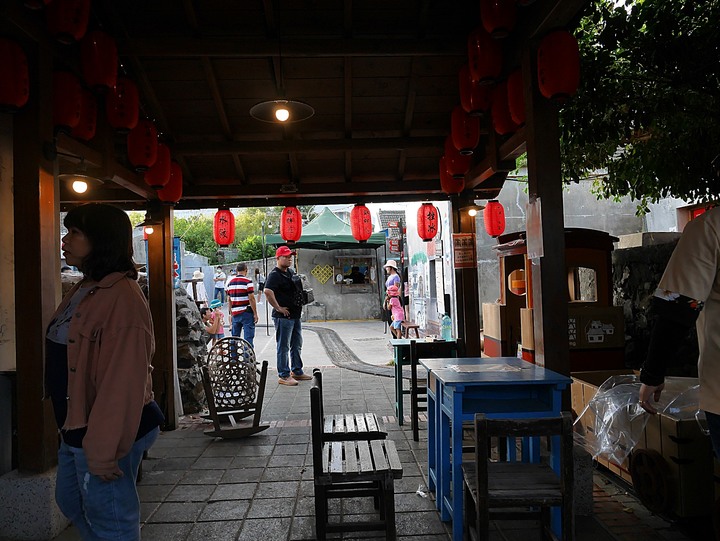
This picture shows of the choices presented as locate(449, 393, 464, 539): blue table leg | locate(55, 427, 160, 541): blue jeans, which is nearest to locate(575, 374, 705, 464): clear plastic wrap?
locate(449, 393, 464, 539): blue table leg

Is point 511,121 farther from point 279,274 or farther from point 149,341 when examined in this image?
point 279,274

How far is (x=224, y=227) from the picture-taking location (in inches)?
379

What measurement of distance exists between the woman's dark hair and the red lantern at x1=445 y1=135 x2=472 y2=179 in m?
5.23

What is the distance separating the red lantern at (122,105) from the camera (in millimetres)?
5297

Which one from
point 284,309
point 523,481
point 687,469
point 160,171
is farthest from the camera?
point 284,309

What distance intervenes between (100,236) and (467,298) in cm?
615

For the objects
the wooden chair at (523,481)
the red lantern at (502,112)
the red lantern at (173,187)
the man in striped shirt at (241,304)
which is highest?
the red lantern at (502,112)

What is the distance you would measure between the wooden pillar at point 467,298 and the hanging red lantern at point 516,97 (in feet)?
10.2

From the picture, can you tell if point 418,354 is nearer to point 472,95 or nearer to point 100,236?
point 472,95

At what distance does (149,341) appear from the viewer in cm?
253

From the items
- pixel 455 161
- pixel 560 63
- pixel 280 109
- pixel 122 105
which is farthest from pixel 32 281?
pixel 455 161

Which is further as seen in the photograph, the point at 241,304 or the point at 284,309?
the point at 241,304

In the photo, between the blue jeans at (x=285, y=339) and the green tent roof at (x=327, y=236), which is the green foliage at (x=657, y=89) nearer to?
the blue jeans at (x=285, y=339)

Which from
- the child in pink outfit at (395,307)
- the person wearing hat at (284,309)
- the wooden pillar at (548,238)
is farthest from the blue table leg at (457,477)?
the child in pink outfit at (395,307)
